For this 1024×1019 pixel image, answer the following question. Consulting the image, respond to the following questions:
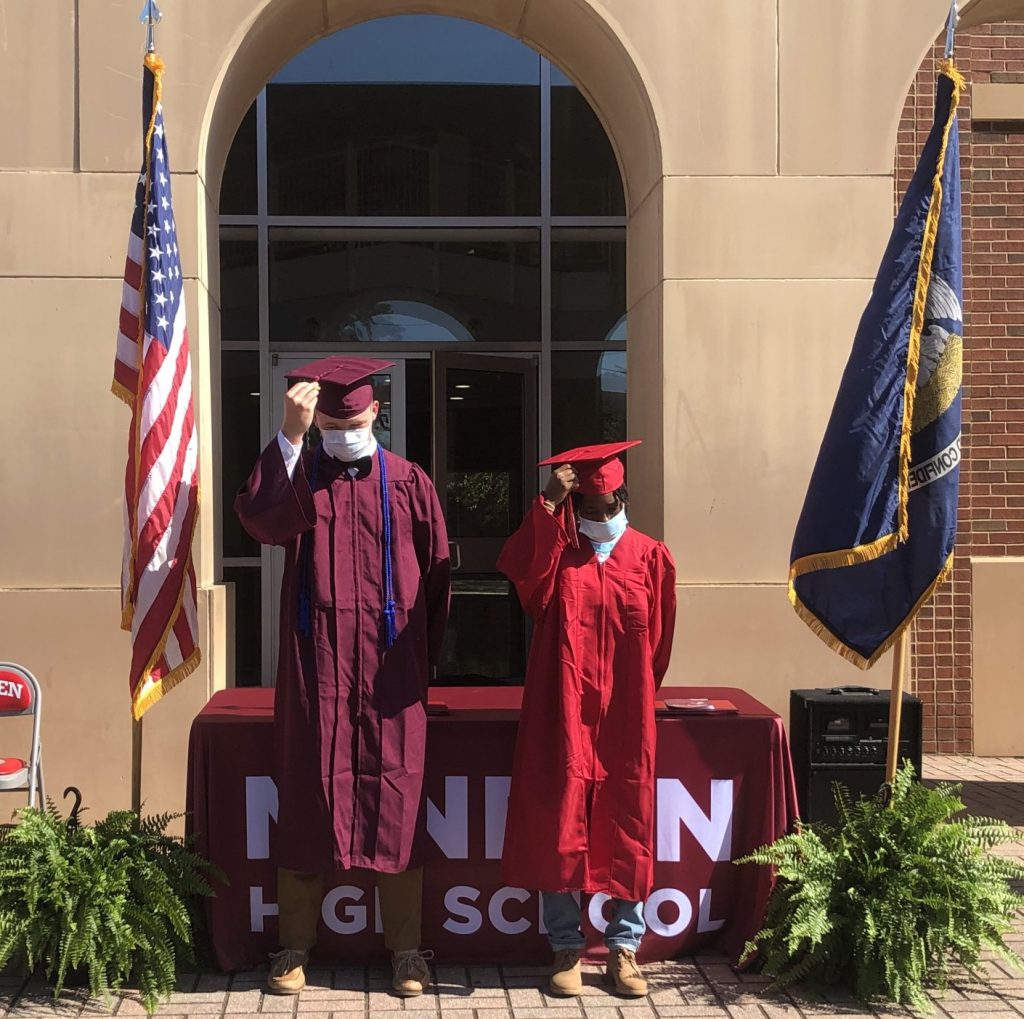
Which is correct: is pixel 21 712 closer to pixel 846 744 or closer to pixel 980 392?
pixel 846 744

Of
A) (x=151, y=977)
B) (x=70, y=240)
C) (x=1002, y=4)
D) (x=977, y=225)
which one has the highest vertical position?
(x=1002, y=4)

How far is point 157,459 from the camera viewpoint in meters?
4.72

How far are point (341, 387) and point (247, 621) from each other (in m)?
5.91

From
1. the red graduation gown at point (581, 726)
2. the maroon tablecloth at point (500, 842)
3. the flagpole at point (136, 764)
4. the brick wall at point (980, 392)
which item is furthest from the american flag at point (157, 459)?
the brick wall at point (980, 392)

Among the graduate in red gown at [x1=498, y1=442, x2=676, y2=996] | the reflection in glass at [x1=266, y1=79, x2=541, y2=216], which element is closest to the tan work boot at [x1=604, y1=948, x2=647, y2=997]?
the graduate in red gown at [x1=498, y1=442, x2=676, y2=996]

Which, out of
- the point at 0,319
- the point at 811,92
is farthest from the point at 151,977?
the point at 811,92

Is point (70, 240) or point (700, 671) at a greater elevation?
point (70, 240)

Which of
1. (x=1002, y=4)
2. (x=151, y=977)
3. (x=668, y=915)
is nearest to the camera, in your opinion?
(x=151, y=977)

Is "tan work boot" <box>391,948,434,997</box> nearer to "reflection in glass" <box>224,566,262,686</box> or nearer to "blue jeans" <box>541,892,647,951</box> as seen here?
"blue jeans" <box>541,892,647,951</box>

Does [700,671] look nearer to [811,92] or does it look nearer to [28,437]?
[811,92]

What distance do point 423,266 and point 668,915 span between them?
6.56 metres

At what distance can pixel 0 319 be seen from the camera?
6.22m

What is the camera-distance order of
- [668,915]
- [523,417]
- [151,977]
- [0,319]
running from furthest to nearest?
1. [523,417]
2. [0,319]
3. [668,915]
4. [151,977]

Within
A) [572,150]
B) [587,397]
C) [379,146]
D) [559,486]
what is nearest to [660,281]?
[559,486]
